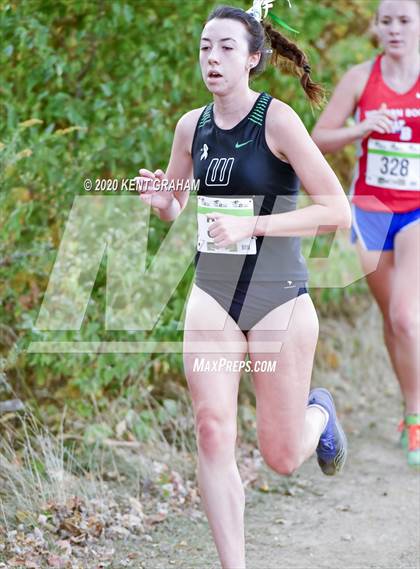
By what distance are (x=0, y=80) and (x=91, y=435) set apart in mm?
1737

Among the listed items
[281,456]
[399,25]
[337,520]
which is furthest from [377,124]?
[281,456]

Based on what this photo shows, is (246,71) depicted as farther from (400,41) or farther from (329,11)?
(329,11)

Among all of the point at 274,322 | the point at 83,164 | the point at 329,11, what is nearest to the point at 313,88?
the point at 274,322

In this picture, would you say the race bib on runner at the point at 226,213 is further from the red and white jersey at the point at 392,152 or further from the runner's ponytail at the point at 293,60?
the red and white jersey at the point at 392,152

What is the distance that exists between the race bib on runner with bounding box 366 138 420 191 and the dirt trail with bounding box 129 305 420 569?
4.62ft

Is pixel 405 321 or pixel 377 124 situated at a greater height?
pixel 377 124

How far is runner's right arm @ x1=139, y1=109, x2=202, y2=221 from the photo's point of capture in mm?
3922

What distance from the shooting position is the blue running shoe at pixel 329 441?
4.32 m

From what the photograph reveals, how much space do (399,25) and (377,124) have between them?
1.66 feet

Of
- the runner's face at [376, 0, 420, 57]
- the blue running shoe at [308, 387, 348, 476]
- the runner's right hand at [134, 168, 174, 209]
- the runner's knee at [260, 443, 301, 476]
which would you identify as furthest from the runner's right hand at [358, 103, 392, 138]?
the runner's knee at [260, 443, 301, 476]

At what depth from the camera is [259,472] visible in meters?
5.48

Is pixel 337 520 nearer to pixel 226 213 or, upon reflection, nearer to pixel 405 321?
pixel 405 321

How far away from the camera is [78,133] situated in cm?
536

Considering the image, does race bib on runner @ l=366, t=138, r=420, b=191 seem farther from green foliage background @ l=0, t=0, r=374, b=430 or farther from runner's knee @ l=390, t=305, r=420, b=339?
green foliage background @ l=0, t=0, r=374, b=430
